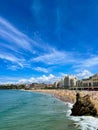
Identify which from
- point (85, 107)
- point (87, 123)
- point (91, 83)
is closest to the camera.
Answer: point (87, 123)

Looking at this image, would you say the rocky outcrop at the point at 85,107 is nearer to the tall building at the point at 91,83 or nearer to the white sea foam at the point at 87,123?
the white sea foam at the point at 87,123

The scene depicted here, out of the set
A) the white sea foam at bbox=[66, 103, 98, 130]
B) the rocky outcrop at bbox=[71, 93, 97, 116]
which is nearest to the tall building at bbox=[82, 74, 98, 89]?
the rocky outcrop at bbox=[71, 93, 97, 116]

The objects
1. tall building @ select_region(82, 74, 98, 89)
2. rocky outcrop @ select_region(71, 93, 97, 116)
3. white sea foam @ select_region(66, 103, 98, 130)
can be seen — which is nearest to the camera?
white sea foam @ select_region(66, 103, 98, 130)

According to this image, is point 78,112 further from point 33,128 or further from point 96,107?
point 33,128

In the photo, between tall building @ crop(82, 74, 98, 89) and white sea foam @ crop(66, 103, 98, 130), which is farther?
tall building @ crop(82, 74, 98, 89)

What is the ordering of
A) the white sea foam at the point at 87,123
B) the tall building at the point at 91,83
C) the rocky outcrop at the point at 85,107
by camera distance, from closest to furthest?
the white sea foam at the point at 87,123, the rocky outcrop at the point at 85,107, the tall building at the point at 91,83

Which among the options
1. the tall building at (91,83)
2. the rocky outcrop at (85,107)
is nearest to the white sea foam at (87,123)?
the rocky outcrop at (85,107)

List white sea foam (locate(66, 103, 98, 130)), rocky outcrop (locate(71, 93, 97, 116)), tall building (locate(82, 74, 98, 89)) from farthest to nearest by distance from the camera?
1. tall building (locate(82, 74, 98, 89))
2. rocky outcrop (locate(71, 93, 97, 116))
3. white sea foam (locate(66, 103, 98, 130))

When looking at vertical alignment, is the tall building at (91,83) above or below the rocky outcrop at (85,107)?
above

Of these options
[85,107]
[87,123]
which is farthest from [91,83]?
[87,123]

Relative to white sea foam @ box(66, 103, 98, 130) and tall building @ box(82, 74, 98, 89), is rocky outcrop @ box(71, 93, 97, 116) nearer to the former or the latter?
white sea foam @ box(66, 103, 98, 130)

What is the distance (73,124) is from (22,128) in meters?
5.91

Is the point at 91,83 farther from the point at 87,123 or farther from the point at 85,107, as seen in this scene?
the point at 87,123

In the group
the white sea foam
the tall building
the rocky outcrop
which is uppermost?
the tall building
